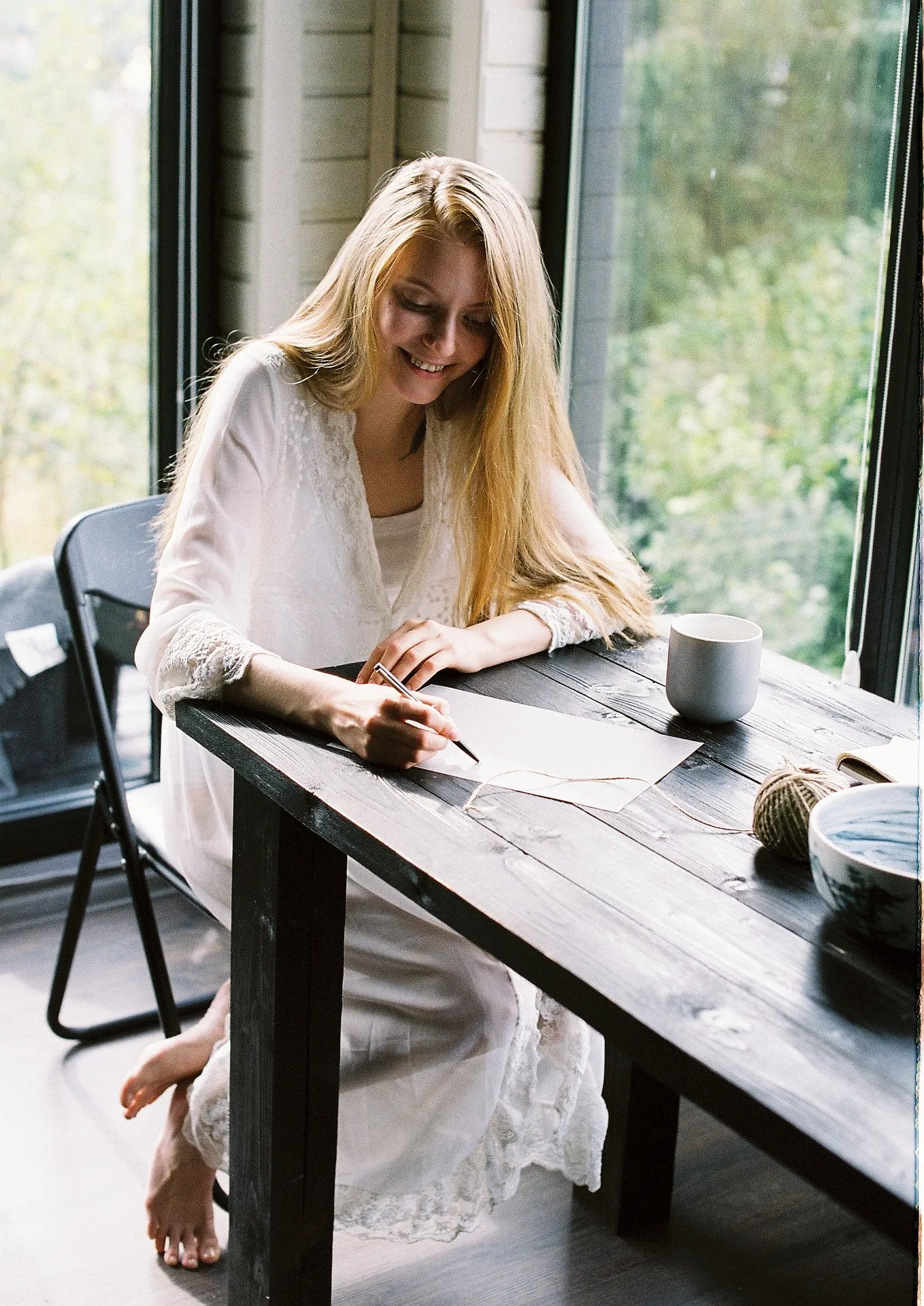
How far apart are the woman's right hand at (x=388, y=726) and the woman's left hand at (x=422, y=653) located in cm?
13

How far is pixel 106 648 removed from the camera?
10.5ft

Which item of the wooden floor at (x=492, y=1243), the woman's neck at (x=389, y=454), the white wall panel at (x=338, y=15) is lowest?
the wooden floor at (x=492, y=1243)

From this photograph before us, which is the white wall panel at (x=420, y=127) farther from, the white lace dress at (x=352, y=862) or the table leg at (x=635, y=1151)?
the table leg at (x=635, y=1151)

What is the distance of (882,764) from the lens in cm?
161

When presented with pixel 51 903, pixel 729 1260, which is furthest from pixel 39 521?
pixel 729 1260

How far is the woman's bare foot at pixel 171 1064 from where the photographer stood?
6.81ft

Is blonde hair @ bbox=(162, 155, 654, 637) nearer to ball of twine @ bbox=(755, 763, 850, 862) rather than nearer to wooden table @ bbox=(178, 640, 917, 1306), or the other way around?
wooden table @ bbox=(178, 640, 917, 1306)

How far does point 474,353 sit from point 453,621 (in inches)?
16.0

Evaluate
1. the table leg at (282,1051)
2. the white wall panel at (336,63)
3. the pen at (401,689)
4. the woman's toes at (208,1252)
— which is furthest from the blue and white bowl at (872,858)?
the white wall panel at (336,63)

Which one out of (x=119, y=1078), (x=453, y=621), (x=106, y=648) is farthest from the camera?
(x=106, y=648)

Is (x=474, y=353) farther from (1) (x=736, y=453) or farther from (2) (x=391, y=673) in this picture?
(1) (x=736, y=453)

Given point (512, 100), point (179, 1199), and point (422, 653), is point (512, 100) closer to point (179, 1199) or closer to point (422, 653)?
point (422, 653)

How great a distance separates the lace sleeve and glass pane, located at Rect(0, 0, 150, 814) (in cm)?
130

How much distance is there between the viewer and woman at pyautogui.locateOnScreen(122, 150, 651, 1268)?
1.85 meters
